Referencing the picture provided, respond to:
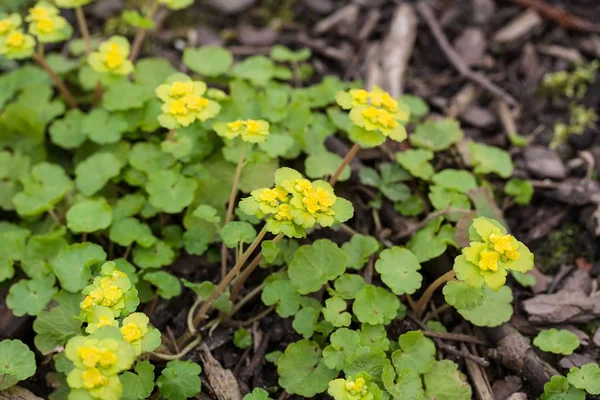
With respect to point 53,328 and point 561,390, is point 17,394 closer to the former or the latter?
point 53,328

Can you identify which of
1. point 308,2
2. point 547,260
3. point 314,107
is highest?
point 308,2

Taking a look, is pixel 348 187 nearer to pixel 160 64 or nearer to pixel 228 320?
pixel 228 320

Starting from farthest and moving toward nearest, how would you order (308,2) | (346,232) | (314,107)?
(308,2) < (314,107) < (346,232)

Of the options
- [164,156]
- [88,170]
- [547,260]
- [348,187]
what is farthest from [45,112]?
[547,260]

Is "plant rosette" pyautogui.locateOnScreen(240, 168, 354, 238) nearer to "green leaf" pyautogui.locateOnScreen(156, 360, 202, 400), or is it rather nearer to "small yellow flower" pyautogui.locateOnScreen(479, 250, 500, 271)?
"small yellow flower" pyautogui.locateOnScreen(479, 250, 500, 271)

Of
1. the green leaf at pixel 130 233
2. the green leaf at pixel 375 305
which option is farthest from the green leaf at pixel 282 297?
the green leaf at pixel 130 233

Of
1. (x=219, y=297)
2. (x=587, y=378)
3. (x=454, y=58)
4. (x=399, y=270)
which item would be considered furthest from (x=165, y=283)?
(x=454, y=58)

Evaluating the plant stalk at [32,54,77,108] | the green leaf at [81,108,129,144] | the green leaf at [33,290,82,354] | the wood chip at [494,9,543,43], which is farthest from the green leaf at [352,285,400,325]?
the wood chip at [494,9,543,43]
